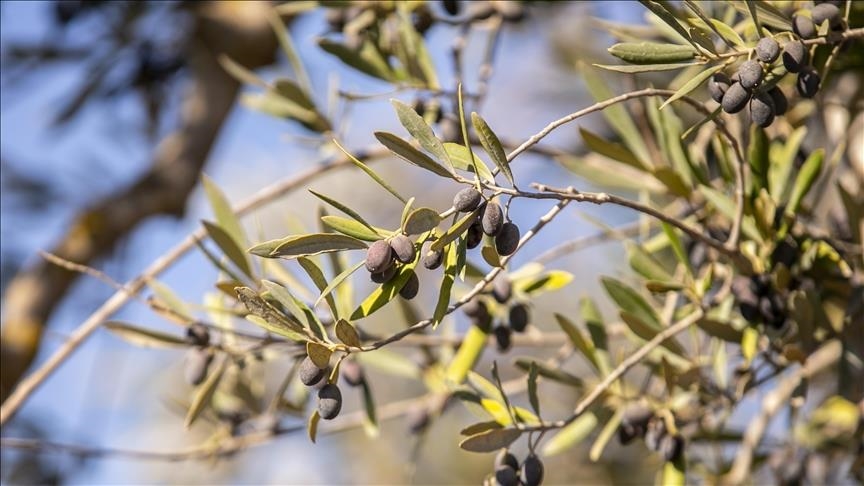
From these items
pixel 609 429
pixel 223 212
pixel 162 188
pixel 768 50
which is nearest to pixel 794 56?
pixel 768 50

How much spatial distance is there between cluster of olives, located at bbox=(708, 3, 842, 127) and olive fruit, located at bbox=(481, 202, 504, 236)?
164 mm

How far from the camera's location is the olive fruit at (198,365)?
94 cm

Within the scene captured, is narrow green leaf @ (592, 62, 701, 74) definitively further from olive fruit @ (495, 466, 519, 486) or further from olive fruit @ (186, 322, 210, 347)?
olive fruit @ (186, 322, 210, 347)

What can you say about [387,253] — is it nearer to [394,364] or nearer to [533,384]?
[533,384]

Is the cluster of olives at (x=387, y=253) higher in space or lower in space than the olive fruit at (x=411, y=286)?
higher

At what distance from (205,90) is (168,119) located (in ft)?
1.04

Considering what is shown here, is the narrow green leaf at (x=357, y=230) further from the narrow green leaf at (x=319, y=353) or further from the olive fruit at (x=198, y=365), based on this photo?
the olive fruit at (x=198, y=365)

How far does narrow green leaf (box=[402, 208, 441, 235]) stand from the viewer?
610 mm

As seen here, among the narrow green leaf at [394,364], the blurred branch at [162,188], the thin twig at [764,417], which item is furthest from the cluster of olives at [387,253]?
the blurred branch at [162,188]

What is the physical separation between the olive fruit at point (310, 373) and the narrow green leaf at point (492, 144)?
0.58ft

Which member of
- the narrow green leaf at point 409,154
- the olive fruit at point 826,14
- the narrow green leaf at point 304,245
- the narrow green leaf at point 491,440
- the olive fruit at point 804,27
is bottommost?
the narrow green leaf at point 491,440

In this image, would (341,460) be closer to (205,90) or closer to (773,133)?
(205,90)

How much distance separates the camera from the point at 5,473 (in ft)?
5.57

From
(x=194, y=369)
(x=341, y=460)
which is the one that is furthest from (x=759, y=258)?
(x=341, y=460)
